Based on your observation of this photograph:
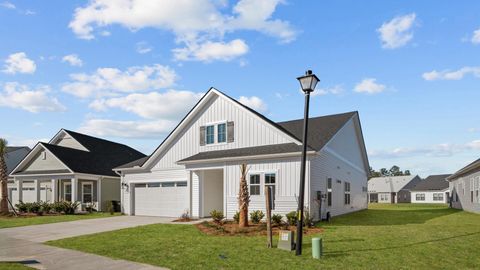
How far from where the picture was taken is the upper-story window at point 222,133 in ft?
72.3

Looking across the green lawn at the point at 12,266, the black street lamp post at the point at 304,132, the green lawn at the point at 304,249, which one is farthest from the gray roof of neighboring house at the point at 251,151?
the green lawn at the point at 12,266

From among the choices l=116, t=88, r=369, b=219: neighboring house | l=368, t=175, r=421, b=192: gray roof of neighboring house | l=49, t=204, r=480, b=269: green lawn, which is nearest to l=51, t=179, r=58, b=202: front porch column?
l=116, t=88, r=369, b=219: neighboring house

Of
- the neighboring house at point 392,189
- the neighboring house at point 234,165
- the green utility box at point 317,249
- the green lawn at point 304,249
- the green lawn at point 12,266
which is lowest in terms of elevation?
the neighboring house at point 392,189

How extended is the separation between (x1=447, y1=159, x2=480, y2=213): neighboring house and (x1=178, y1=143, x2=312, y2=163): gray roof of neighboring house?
1579 centimetres

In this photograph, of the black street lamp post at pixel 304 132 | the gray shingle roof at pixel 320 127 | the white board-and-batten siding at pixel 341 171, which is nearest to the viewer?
the black street lamp post at pixel 304 132

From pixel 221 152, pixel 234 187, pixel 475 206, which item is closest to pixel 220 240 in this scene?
pixel 234 187

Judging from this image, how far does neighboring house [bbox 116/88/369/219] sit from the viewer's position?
A: 18594 mm

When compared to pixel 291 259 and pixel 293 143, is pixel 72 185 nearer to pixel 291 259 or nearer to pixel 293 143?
pixel 293 143

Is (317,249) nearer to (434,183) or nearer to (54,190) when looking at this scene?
(54,190)

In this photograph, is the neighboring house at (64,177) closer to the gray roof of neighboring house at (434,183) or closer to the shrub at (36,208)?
the shrub at (36,208)

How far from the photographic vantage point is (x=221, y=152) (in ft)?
70.2

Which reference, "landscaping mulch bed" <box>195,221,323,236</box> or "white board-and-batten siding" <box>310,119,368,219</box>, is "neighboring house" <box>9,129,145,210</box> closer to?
"landscaping mulch bed" <box>195,221,323,236</box>

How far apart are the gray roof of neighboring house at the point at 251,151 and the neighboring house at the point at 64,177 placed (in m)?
12.6

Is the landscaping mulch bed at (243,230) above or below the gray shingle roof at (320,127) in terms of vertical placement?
below
